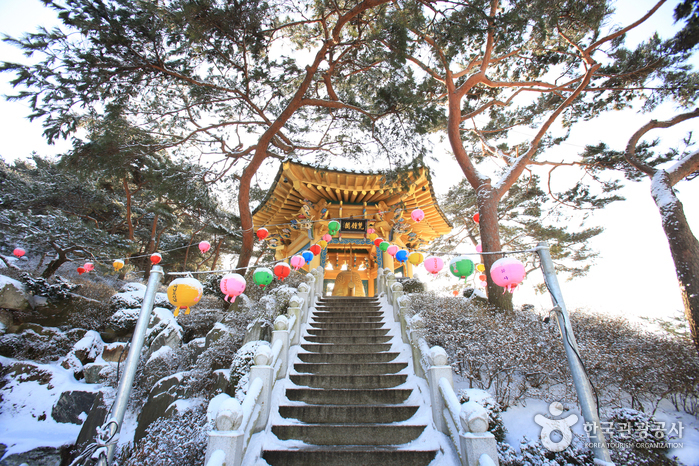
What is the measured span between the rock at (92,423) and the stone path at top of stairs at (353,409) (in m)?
4.07

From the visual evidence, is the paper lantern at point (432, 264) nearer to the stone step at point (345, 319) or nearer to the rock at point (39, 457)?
the stone step at point (345, 319)

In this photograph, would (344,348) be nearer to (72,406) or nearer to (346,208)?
(346,208)

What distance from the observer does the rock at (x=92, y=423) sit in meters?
5.27

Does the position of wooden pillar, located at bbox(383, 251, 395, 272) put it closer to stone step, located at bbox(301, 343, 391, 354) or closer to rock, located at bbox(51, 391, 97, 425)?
stone step, located at bbox(301, 343, 391, 354)

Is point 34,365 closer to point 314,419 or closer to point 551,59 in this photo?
point 314,419

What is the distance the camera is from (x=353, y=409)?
4.10m

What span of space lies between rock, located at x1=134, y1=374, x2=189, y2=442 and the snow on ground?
6.84 feet

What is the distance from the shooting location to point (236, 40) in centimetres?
699

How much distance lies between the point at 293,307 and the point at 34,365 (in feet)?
21.7

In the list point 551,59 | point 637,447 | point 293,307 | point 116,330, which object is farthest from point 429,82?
point 116,330

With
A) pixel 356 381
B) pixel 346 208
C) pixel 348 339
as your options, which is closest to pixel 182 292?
pixel 356 381

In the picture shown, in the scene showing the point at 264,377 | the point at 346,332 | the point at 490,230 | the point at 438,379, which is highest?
the point at 490,230

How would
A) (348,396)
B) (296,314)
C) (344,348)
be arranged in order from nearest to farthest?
(348,396)
(344,348)
(296,314)

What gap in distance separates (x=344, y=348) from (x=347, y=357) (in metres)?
0.33
